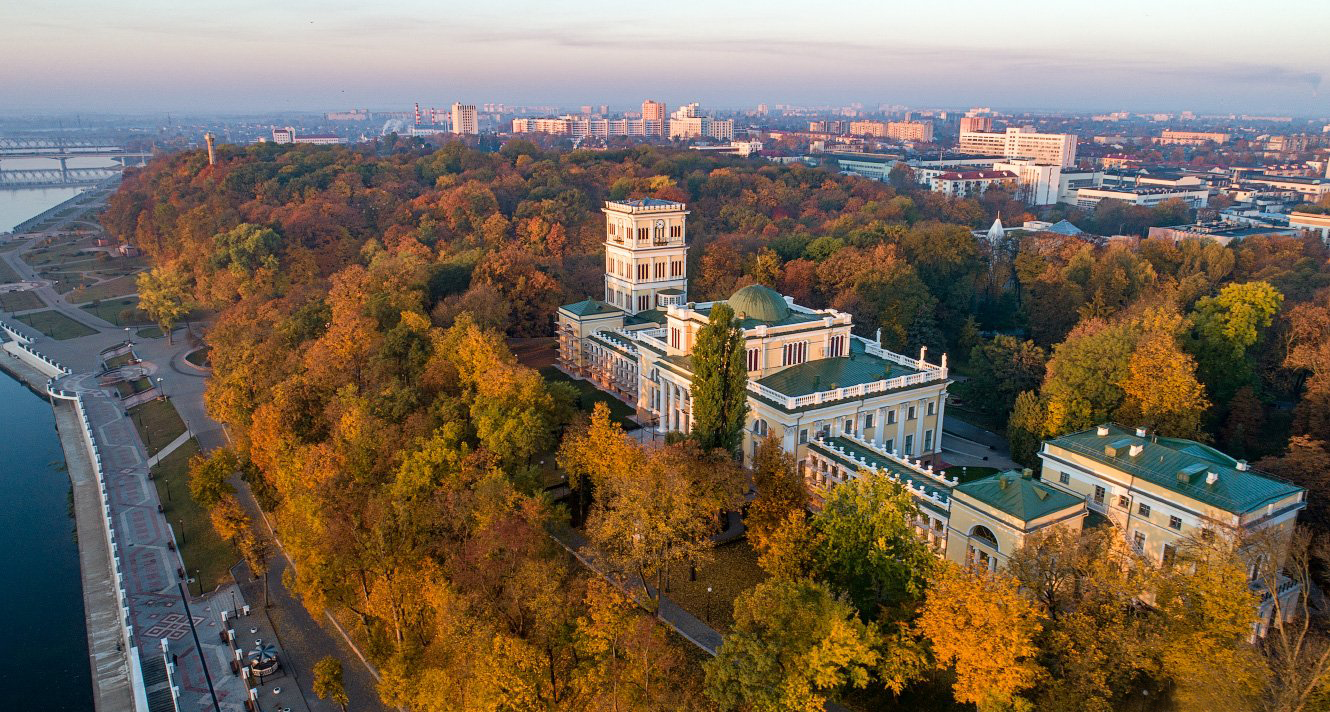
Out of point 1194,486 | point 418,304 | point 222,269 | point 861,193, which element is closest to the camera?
point 1194,486

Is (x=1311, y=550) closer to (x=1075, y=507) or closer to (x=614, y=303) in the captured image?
(x=1075, y=507)

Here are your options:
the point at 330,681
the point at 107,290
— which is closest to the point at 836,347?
the point at 330,681

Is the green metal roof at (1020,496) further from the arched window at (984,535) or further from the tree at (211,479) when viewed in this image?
the tree at (211,479)

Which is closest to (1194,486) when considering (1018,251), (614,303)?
(614,303)

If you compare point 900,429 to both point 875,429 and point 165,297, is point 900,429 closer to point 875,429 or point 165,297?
point 875,429

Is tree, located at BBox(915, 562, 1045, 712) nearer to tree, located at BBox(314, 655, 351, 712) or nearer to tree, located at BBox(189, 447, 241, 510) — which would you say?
tree, located at BBox(314, 655, 351, 712)

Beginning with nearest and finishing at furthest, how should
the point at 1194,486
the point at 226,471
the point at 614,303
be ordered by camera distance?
the point at 1194,486 → the point at 226,471 → the point at 614,303

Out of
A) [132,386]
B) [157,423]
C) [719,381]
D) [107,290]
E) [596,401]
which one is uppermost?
[719,381]
